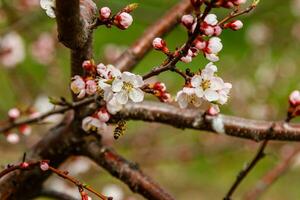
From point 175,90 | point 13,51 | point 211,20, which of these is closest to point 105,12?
point 211,20

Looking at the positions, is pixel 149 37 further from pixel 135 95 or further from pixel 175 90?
pixel 175 90

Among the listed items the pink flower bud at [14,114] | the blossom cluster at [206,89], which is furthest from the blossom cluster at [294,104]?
the pink flower bud at [14,114]

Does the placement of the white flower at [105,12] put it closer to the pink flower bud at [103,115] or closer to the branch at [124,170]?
the pink flower bud at [103,115]

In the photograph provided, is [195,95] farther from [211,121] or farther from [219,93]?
[211,121]

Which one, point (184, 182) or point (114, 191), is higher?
point (114, 191)

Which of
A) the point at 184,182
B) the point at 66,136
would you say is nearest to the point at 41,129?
the point at 184,182
